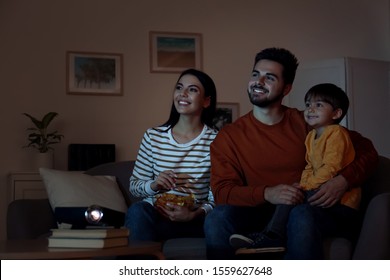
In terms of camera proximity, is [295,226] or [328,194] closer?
[295,226]

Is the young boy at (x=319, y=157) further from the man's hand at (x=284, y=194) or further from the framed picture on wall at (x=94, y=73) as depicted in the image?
the framed picture on wall at (x=94, y=73)

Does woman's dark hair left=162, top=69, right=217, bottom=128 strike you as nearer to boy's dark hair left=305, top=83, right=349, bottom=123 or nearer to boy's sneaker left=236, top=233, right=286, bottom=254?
boy's dark hair left=305, top=83, right=349, bottom=123

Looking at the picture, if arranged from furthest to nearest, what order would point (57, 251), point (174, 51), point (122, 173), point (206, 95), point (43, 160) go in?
point (174, 51) → point (43, 160) → point (122, 173) → point (206, 95) → point (57, 251)

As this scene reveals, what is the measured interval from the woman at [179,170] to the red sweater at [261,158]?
0.19 meters

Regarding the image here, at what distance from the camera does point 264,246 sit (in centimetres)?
235

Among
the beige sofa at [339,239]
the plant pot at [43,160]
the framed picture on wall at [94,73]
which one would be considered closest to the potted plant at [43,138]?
the plant pot at [43,160]

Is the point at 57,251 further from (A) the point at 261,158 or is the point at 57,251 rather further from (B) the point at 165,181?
(A) the point at 261,158

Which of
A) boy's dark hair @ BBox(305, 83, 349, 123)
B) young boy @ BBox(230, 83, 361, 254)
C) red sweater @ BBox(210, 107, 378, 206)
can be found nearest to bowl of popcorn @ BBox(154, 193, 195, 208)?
red sweater @ BBox(210, 107, 378, 206)

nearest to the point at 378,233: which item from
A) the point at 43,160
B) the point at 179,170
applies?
the point at 179,170

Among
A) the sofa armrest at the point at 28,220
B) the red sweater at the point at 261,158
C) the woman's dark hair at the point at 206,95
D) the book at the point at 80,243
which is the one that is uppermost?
the woman's dark hair at the point at 206,95

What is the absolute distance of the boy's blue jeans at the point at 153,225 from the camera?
2.61m

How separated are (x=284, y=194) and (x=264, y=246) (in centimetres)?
21
